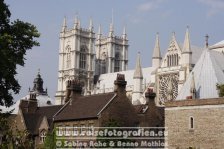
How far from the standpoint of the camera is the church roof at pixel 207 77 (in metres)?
41.0

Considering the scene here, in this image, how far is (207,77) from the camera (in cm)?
4191

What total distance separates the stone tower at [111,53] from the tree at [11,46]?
127268mm

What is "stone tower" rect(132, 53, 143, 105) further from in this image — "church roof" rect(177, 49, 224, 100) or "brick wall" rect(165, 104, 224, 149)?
"brick wall" rect(165, 104, 224, 149)

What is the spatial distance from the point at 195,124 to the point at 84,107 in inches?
515

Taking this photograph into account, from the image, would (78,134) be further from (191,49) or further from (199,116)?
(191,49)

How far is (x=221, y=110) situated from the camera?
3712 centimetres

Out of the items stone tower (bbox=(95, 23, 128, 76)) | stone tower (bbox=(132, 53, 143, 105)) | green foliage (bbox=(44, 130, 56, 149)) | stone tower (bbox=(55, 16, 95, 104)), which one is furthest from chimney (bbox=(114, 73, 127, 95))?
stone tower (bbox=(95, 23, 128, 76))

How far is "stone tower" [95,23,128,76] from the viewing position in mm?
156500

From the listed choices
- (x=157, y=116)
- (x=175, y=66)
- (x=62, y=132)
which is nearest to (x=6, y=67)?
(x=62, y=132)

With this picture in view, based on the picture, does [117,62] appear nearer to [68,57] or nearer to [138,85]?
[68,57]

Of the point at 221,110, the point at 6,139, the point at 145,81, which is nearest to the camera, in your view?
the point at 6,139

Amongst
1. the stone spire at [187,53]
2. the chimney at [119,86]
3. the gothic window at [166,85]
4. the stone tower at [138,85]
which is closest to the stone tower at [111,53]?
the stone tower at [138,85]

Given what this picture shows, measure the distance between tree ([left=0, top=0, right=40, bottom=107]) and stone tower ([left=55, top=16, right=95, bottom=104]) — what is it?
110948 mm

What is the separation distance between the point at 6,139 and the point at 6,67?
186 inches
